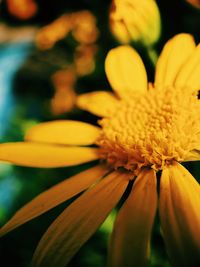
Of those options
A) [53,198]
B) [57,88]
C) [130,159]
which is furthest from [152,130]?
[57,88]

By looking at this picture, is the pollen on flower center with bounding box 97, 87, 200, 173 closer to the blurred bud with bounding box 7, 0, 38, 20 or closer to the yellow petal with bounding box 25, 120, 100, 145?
the yellow petal with bounding box 25, 120, 100, 145

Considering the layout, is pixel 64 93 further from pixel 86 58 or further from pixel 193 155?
pixel 193 155

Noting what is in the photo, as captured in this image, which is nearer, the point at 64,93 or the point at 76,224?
the point at 76,224

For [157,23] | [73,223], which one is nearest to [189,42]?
[157,23]

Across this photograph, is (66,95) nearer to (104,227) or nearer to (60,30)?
(60,30)

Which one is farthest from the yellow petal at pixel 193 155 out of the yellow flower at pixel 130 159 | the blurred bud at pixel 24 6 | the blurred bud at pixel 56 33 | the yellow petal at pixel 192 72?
the blurred bud at pixel 24 6

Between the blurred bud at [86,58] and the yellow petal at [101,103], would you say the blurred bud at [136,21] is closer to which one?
the yellow petal at [101,103]
